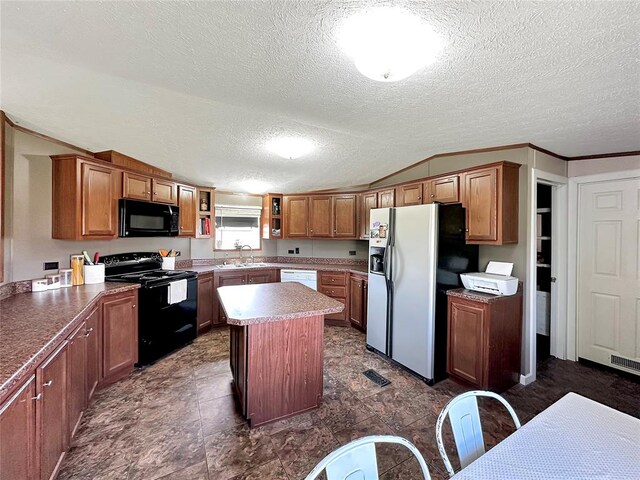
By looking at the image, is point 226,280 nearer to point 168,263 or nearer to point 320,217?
point 168,263

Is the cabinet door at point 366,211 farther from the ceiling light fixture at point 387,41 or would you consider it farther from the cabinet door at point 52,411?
the cabinet door at point 52,411

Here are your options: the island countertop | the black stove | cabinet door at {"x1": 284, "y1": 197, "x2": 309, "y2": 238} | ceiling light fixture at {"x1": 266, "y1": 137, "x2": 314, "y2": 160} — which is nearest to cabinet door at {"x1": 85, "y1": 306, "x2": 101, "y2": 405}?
the black stove

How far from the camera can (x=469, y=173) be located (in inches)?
113

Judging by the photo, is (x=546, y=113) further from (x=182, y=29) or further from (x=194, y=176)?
(x=194, y=176)

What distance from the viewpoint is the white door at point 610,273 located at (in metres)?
2.79

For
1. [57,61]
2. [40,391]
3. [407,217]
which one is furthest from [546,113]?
[40,391]

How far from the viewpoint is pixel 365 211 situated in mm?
4473

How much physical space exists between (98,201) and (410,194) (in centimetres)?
352

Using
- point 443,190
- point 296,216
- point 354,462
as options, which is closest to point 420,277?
point 443,190

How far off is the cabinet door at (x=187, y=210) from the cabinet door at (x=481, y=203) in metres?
3.61

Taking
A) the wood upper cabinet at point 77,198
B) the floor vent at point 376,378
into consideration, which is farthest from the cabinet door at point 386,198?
the wood upper cabinet at point 77,198

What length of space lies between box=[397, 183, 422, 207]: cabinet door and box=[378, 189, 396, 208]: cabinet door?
4.6 inches

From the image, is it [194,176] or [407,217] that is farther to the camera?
[194,176]

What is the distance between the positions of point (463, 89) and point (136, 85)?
210 cm
